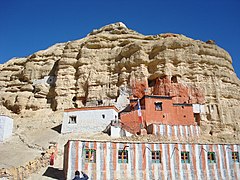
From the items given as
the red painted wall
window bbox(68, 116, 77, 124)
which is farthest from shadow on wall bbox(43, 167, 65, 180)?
the red painted wall

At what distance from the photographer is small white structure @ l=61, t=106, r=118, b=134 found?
98.6 feet

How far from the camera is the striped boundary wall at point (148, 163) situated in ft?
60.0

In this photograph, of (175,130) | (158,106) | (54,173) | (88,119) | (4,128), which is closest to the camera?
(54,173)

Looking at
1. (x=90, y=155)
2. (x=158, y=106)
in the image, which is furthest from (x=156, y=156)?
(x=158, y=106)

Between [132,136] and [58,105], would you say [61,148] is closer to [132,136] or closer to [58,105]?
[132,136]

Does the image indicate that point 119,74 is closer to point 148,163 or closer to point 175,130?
point 175,130

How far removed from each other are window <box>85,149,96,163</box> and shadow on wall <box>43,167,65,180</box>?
2.09m

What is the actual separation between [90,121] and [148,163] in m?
12.8

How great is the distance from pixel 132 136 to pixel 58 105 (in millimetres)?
17462

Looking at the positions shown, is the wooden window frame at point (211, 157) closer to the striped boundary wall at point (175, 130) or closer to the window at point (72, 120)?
the striped boundary wall at point (175, 130)

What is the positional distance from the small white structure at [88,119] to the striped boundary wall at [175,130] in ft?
16.5

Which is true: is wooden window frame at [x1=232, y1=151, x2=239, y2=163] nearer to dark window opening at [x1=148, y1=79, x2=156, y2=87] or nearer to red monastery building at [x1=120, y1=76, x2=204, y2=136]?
red monastery building at [x1=120, y1=76, x2=204, y2=136]

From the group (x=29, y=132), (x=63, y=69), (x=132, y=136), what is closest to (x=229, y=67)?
(x=132, y=136)

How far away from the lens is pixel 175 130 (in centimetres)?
2869
